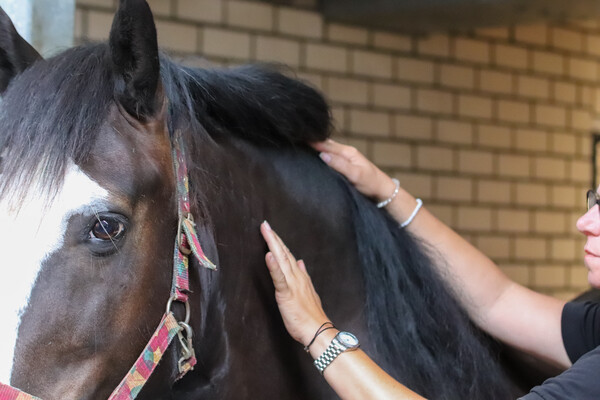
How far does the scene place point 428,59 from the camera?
4984mm

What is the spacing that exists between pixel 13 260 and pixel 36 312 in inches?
3.0

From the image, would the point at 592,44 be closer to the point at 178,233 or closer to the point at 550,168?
the point at 550,168

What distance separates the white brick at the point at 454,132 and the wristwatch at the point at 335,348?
3.86 m

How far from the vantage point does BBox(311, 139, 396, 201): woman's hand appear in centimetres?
160

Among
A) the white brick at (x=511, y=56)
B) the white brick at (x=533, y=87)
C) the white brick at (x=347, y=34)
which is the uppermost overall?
the white brick at (x=347, y=34)

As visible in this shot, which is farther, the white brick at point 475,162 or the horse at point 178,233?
the white brick at point 475,162

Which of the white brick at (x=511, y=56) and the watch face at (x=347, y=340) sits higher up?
the white brick at (x=511, y=56)

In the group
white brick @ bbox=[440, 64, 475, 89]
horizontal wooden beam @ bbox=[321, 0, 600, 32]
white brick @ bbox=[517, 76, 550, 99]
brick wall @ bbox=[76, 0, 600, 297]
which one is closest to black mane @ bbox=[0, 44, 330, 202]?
brick wall @ bbox=[76, 0, 600, 297]

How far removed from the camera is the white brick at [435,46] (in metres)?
4.96

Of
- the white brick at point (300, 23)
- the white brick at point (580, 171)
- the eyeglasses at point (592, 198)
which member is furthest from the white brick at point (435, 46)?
the eyeglasses at point (592, 198)

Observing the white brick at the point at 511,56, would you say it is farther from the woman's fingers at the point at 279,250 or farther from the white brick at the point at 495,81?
the woman's fingers at the point at 279,250

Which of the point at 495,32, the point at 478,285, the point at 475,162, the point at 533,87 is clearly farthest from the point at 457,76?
the point at 478,285

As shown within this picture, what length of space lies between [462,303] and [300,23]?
3.05 meters

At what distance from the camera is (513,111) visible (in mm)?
5352
